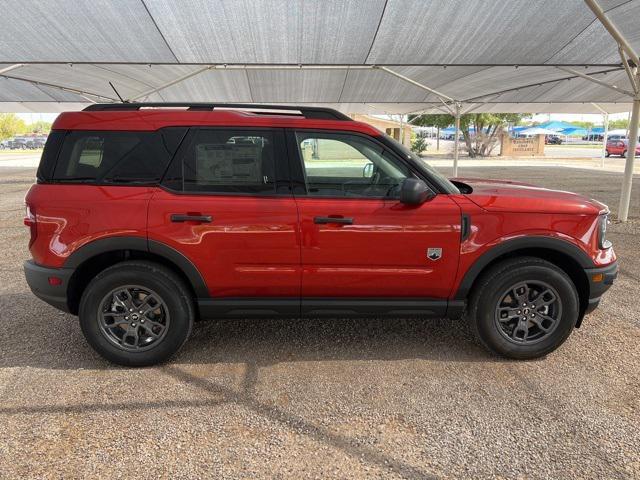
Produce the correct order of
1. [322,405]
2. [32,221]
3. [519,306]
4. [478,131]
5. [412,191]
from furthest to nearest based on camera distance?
[478,131], [519,306], [32,221], [412,191], [322,405]

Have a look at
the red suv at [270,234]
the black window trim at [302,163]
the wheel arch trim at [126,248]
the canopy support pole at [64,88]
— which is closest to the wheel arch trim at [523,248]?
the red suv at [270,234]

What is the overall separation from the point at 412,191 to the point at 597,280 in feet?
5.17

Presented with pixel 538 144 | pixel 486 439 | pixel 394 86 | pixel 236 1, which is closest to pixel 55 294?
pixel 486 439

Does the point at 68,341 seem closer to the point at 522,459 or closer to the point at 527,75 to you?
the point at 522,459

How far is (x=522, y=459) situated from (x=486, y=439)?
0.21 m

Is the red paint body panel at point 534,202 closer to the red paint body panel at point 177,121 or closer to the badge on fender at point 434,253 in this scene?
the badge on fender at point 434,253

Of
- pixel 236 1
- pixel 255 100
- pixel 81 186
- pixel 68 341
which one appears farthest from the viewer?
pixel 255 100

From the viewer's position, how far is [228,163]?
3.30 m

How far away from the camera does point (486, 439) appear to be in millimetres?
2557

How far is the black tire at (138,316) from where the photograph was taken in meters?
3.25

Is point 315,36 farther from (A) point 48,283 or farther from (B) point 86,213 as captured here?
(A) point 48,283

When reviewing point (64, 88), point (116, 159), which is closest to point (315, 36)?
point (116, 159)

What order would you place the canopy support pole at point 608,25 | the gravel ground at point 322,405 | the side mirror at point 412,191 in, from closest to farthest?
the gravel ground at point 322,405 → the side mirror at point 412,191 → the canopy support pole at point 608,25

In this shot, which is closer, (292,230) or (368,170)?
Answer: (292,230)
